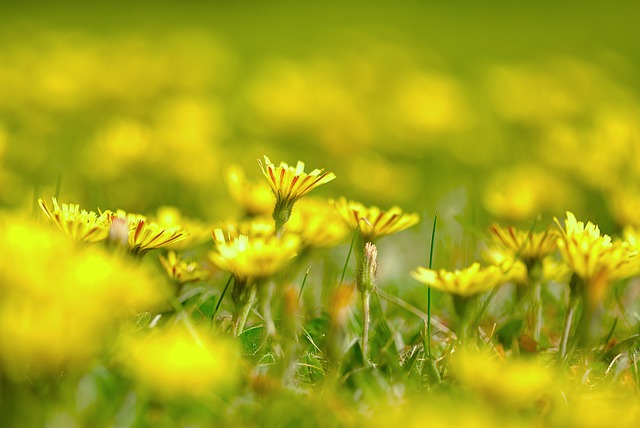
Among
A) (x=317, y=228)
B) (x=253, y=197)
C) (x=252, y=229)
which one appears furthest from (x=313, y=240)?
(x=253, y=197)

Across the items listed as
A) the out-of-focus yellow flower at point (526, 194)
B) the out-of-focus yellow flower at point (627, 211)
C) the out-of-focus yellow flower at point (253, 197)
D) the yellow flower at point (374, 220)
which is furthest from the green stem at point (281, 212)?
the out-of-focus yellow flower at point (627, 211)

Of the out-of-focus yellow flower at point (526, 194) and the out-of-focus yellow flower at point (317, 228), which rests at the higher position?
the out-of-focus yellow flower at point (317, 228)

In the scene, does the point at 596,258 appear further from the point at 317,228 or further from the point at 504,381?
the point at 317,228

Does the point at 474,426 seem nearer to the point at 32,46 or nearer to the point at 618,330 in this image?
the point at 618,330

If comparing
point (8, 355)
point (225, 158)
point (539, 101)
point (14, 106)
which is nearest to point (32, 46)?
point (14, 106)

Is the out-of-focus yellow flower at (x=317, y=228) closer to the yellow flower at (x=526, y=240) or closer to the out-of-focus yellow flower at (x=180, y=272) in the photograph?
the out-of-focus yellow flower at (x=180, y=272)

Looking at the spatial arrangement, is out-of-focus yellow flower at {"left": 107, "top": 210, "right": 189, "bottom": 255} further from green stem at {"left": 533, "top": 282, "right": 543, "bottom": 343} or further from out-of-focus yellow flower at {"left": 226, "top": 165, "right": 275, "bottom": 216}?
green stem at {"left": 533, "top": 282, "right": 543, "bottom": 343}
